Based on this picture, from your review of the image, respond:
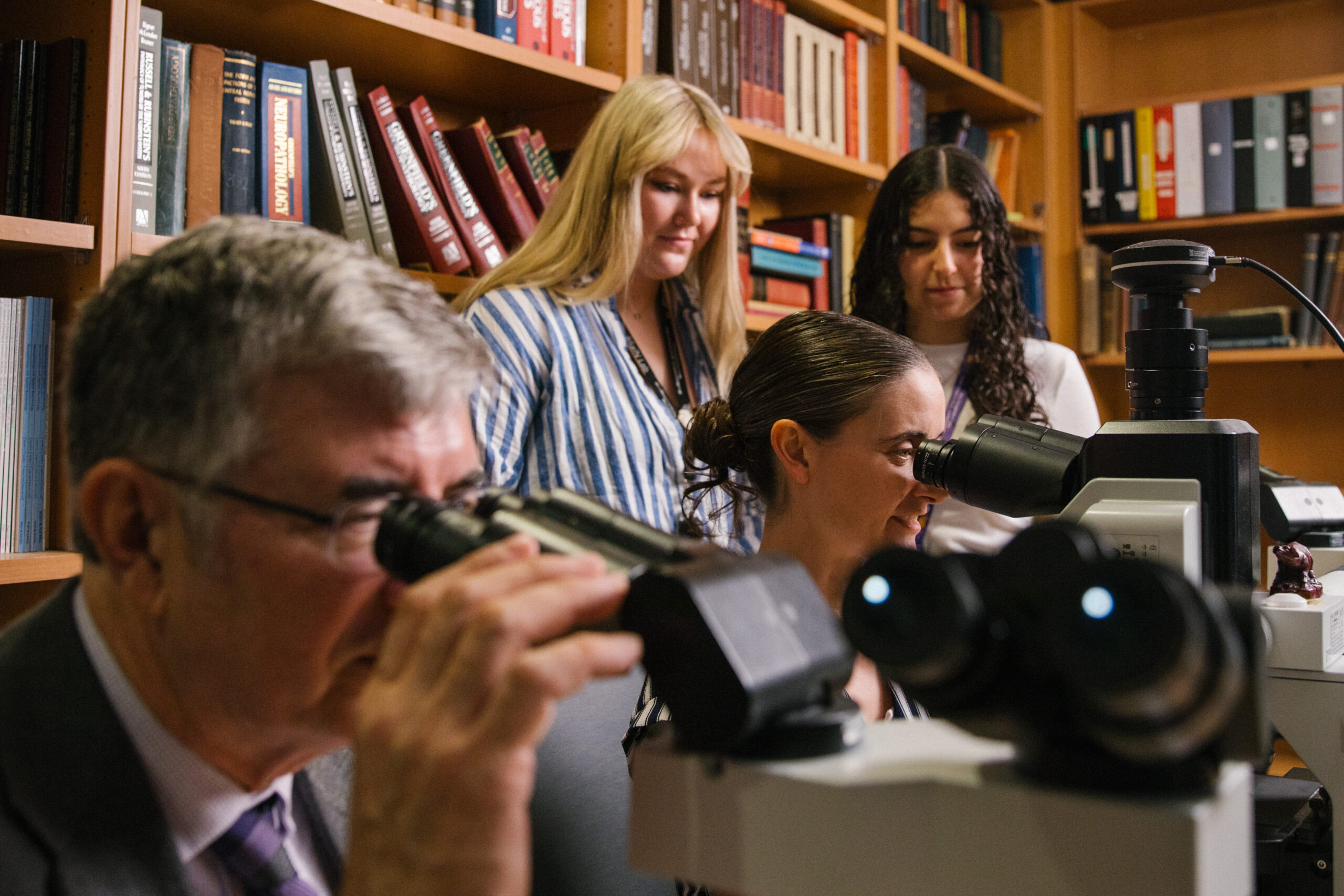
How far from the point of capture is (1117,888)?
46cm

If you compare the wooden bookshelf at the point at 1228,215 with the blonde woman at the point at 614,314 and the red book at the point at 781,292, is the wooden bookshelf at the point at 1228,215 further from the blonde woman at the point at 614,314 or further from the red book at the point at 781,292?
the blonde woman at the point at 614,314

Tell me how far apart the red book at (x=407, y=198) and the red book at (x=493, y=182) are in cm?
11

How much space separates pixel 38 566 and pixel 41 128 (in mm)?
568

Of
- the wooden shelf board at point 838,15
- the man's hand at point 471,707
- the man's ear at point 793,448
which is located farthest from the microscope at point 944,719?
the wooden shelf board at point 838,15

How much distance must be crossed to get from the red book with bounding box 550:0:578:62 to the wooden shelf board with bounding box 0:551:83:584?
1211mm

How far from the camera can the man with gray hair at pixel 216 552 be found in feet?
2.33

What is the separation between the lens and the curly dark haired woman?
2.17 m

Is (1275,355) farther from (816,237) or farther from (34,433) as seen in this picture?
(34,433)

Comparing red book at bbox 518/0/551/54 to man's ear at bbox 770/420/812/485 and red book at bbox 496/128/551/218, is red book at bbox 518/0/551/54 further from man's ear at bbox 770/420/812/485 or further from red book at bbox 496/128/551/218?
man's ear at bbox 770/420/812/485

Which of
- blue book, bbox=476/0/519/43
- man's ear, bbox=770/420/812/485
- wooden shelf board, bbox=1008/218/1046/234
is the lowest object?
man's ear, bbox=770/420/812/485

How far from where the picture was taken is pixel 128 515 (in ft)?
2.41

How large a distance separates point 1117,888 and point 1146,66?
12.9ft

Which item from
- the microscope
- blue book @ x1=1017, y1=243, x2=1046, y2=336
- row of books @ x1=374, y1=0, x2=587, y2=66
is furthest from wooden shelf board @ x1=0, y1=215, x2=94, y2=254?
blue book @ x1=1017, y1=243, x2=1046, y2=336

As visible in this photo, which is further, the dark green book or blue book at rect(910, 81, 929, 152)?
blue book at rect(910, 81, 929, 152)
